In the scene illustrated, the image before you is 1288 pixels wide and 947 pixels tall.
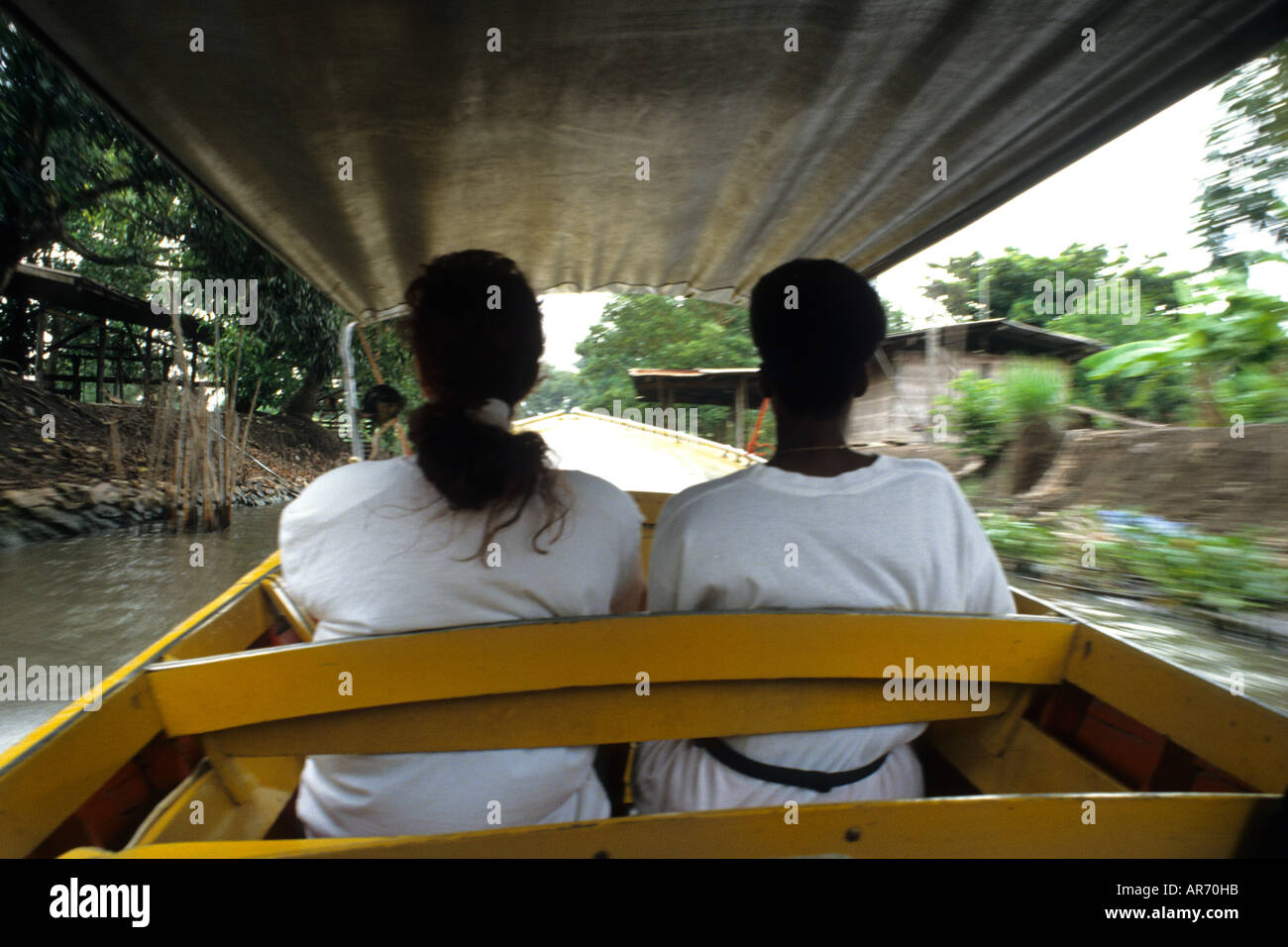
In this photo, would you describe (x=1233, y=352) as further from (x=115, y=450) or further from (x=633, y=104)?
(x=115, y=450)

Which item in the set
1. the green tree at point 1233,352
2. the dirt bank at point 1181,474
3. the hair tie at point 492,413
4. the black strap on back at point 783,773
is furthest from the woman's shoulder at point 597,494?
the green tree at point 1233,352

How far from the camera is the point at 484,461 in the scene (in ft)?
3.43

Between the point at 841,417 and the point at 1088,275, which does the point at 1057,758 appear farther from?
the point at 1088,275

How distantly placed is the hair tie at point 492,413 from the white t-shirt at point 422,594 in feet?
0.41

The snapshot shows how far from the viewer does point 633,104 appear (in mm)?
1896

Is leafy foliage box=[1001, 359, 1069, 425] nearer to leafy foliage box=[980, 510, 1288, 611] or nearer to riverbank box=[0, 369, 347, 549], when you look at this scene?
leafy foliage box=[980, 510, 1288, 611]

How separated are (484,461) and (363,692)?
0.36 m

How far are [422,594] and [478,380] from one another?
343mm

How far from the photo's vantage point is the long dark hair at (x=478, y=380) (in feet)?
3.43

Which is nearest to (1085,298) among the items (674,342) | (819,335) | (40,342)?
(674,342)

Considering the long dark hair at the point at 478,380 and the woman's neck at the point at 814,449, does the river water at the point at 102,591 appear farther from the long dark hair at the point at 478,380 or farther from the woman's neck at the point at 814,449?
the woman's neck at the point at 814,449

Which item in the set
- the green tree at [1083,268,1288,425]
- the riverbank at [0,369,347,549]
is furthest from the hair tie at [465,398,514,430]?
the riverbank at [0,369,347,549]
